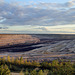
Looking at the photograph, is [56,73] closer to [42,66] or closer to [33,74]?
[33,74]

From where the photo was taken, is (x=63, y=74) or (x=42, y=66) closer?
(x=63, y=74)

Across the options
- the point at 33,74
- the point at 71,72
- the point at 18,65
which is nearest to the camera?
the point at 33,74

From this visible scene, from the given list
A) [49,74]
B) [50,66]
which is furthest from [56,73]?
[50,66]

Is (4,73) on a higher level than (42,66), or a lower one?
higher

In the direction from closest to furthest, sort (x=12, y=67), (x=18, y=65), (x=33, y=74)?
(x=33, y=74) < (x=12, y=67) < (x=18, y=65)

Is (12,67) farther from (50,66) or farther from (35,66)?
(50,66)

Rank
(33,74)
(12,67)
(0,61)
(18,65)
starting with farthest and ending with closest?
(0,61)
(18,65)
(12,67)
(33,74)

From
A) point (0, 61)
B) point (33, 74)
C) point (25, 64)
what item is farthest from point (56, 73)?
point (0, 61)

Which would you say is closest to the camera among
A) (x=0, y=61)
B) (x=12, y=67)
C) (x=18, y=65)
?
(x=12, y=67)

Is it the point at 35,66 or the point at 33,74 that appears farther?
the point at 35,66
